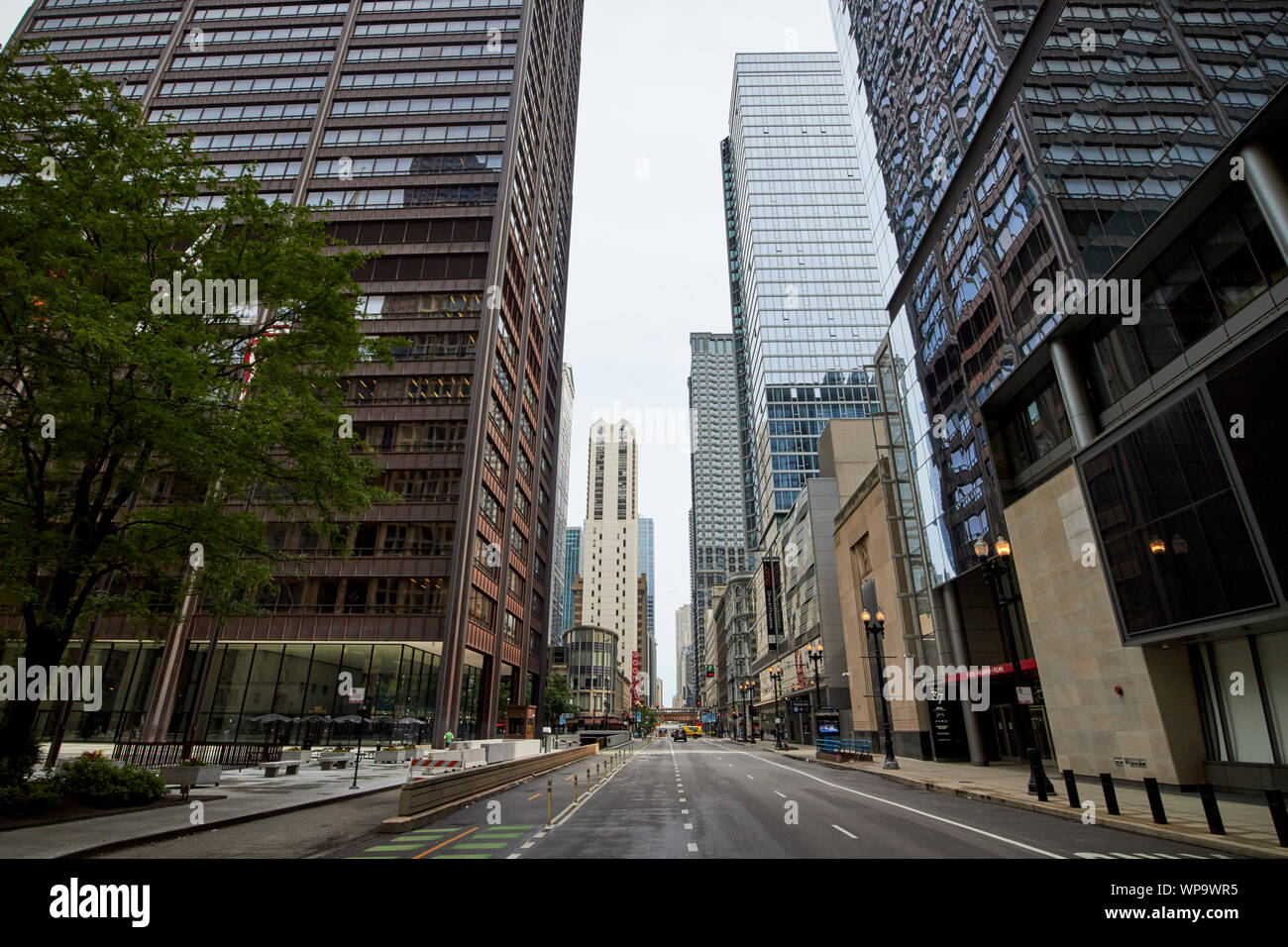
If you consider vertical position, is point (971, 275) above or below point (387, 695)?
above

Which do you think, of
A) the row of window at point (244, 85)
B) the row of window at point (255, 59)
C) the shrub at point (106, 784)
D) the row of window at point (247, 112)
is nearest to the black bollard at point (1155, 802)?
the shrub at point (106, 784)

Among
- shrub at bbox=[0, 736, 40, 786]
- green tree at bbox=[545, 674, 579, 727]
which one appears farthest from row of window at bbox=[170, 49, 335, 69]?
green tree at bbox=[545, 674, 579, 727]

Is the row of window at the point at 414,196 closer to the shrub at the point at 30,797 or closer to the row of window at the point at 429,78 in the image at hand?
the row of window at the point at 429,78

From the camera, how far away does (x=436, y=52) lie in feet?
185

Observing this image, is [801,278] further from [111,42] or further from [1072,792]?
[1072,792]

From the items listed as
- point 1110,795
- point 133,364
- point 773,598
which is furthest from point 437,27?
point 1110,795

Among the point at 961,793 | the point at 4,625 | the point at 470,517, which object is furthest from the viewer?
the point at 470,517

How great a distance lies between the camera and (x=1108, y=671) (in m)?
19.5

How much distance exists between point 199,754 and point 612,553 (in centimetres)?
15359

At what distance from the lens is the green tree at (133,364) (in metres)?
13.3
